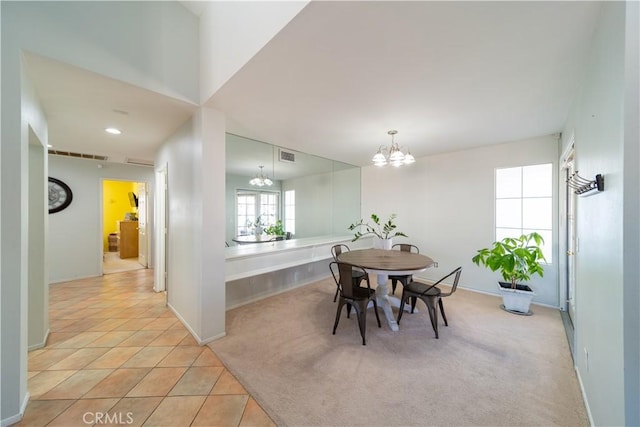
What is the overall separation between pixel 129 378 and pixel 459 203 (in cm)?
487

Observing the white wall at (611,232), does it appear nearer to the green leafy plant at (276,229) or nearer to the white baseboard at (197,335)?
the white baseboard at (197,335)

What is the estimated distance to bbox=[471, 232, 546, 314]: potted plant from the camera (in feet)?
9.71

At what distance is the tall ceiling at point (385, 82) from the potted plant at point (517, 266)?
5.21 feet

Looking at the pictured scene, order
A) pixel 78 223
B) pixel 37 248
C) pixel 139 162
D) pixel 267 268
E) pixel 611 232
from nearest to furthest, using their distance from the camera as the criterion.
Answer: pixel 611 232 < pixel 37 248 < pixel 267 268 < pixel 78 223 < pixel 139 162

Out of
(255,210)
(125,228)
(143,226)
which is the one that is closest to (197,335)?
(255,210)

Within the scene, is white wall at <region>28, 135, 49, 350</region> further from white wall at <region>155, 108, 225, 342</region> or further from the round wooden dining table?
the round wooden dining table

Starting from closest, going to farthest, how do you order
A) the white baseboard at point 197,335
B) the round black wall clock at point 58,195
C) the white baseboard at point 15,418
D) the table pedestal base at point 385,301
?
the white baseboard at point 15,418
the white baseboard at point 197,335
the table pedestal base at point 385,301
the round black wall clock at point 58,195

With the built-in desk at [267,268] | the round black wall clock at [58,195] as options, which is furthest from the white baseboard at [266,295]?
the round black wall clock at [58,195]

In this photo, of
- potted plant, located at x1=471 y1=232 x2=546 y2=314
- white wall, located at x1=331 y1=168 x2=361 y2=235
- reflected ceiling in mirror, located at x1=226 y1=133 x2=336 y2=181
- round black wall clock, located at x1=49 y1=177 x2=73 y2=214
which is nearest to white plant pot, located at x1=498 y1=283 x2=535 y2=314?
potted plant, located at x1=471 y1=232 x2=546 y2=314

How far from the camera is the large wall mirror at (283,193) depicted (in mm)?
3451

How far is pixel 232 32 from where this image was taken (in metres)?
1.89

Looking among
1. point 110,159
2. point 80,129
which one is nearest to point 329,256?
point 80,129

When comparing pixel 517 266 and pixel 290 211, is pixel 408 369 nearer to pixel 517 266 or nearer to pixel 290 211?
pixel 517 266

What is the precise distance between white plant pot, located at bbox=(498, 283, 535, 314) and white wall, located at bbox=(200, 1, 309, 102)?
3964mm
